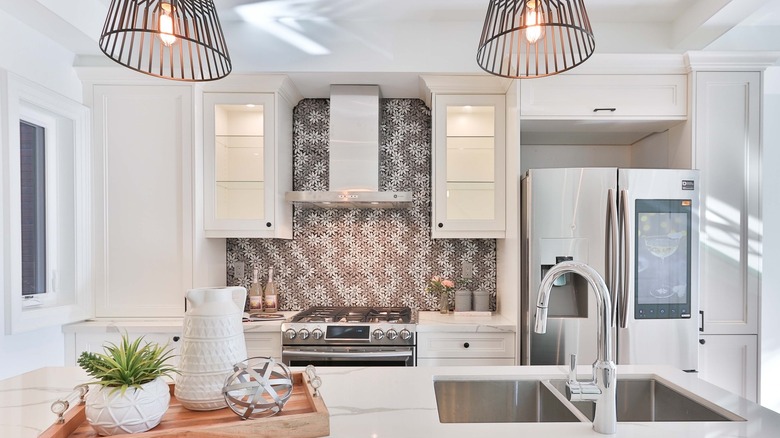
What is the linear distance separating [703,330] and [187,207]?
296cm

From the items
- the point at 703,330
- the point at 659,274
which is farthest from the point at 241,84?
the point at 703,330

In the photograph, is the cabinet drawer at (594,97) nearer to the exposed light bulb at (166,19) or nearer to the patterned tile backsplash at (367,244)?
the patterned tile backsplash at (367,244)

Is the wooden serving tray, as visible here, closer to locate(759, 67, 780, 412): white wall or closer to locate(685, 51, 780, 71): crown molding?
locate(685, 51, 780, 71): crown molding

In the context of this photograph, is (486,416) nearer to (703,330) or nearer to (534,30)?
(534,30)

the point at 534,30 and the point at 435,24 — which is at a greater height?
the point at 435,24

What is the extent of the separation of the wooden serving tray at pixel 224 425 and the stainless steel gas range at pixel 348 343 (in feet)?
4.83

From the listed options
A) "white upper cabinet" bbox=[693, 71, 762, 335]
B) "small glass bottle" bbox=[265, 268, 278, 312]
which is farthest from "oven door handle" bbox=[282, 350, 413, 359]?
"white upper cabinet" bbox=[693, 71, 762, 335]

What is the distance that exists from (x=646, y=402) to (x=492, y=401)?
1.70 feet

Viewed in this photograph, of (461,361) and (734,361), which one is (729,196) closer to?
(734,361)

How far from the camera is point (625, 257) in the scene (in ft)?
8.13

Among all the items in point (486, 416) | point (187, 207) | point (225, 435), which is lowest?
point (486, 416)

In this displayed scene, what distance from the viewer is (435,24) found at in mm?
2896

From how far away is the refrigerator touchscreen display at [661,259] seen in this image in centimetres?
252

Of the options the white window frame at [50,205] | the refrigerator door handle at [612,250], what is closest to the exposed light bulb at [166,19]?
the white window frame at [50,205]
